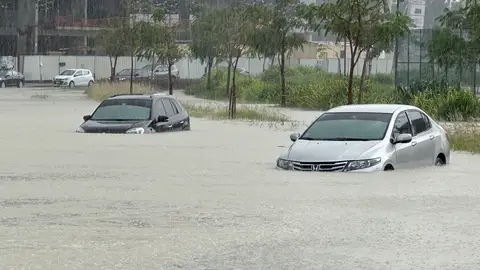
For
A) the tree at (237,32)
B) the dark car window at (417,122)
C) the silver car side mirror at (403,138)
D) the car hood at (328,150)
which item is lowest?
the car hood at (328,150)

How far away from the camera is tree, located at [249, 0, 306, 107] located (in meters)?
49.8

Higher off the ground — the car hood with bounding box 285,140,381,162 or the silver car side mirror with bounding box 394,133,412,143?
the silver car side mirror with bounding box 394,133,412,143

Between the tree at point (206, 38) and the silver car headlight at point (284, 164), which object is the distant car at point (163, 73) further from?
the silver car headlight at point (284, 164)

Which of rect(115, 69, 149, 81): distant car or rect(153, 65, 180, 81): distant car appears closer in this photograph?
rect(115, 69, 149, 81): distant car

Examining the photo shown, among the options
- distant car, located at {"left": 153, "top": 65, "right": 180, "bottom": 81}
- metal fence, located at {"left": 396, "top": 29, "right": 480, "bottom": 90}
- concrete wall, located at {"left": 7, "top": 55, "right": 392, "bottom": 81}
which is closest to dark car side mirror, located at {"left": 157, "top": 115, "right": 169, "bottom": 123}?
metal fence, located at {"left": 396, "top": 29, "right": 480, "bottom": 90}

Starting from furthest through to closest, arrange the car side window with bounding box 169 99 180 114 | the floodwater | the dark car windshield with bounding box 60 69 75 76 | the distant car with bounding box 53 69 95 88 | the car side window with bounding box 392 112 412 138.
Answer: the dark car windshield with bounding box 60 69 75 76, the distant car with bounding box 53 69 95 88, the car side window with bounding box 169 99 180 114, the car side window with bounding box 392 112 412 138, the floodwater

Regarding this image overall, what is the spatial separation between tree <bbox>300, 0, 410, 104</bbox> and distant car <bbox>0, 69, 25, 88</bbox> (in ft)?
152

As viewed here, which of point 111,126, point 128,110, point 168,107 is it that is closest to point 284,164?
point 111,126

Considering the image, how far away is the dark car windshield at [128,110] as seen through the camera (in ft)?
89.4

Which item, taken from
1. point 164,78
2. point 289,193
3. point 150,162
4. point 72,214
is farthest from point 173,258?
point 164,78

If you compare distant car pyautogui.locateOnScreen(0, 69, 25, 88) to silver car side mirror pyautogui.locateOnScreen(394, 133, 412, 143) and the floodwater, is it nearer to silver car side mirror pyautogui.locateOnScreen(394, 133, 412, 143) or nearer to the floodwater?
the floodwater

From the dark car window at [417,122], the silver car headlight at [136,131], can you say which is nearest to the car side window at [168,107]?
the silver car headlight at [136,131]

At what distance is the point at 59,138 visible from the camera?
2677 cm

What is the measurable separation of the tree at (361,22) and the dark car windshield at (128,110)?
7.21 metres
